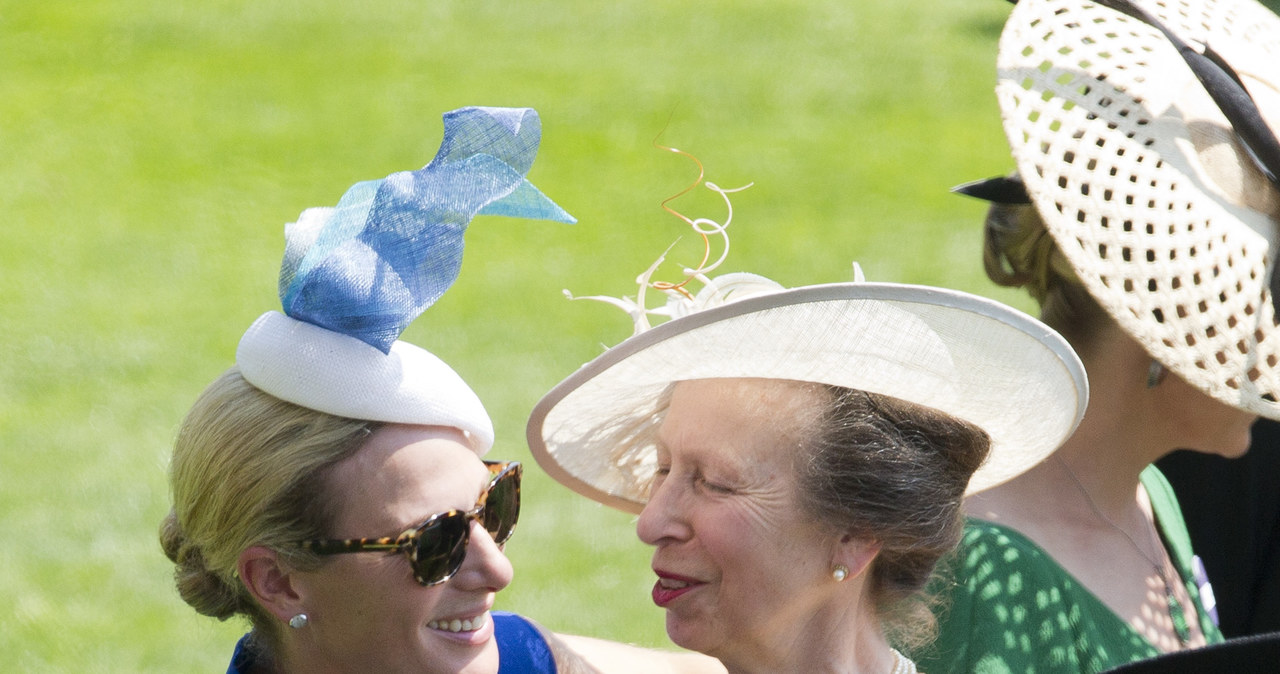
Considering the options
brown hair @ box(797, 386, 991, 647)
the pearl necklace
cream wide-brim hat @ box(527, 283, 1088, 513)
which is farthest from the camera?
the pearl necklace

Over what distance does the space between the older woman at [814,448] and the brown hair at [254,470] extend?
0.49m

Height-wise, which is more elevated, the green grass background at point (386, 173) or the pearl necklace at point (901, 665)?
the pearl necklace at point (901, 665)

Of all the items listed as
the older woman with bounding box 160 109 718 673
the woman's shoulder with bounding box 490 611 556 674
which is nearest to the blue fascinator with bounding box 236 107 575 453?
the older woman with bounding box 160 109 718 673

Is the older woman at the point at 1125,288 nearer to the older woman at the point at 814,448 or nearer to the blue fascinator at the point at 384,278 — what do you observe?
the older woman at the point at 814,448

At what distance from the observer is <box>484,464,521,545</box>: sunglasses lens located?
8.32 feet

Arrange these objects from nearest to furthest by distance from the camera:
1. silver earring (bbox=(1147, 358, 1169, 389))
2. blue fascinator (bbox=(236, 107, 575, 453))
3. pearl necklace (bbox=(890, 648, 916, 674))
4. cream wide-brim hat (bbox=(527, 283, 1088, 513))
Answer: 1. cream wide-brim hat (bbox=(527, 283, 1088, 513))
2. blue fascinator (bbox=(236, 107, 575, 453))
3. pearl necklace (bbox=(890, 648, 916, 674))
4. silver earring (bbox=(1147, 358, 1169, 389))

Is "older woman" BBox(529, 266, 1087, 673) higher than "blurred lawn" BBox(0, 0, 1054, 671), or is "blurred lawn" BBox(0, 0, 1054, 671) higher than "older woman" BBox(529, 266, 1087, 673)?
"older woman" BBox(529, 266, 1087, 673)

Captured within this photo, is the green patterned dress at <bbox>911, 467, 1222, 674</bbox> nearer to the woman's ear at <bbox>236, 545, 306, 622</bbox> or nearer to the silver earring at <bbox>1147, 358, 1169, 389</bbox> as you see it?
the silver earring at <bbox>1147, 358, 1169, 389</bbox>

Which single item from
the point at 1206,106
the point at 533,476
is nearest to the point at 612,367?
the point at 1206,106

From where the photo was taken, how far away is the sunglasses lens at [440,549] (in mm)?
2375

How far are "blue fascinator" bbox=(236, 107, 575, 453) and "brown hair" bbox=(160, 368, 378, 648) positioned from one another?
4 centimetres

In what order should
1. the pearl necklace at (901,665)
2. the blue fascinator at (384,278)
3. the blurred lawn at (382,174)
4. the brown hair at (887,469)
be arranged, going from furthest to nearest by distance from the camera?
the blurred lawn at (382,174), the pearl necklace at (901,665), the brown hair at (887,469), the blue fascinator at (384,278)

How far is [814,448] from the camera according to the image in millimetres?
2475

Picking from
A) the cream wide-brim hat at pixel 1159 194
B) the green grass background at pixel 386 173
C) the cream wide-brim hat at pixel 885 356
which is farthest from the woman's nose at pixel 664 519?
the green grass background at pixel 386 173
